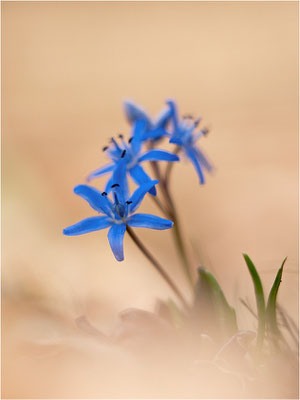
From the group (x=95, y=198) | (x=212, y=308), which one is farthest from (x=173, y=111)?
(x=212, y=308)

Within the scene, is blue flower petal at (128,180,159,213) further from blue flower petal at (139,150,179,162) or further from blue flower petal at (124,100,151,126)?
blue flower petal at (124,100,151,126)

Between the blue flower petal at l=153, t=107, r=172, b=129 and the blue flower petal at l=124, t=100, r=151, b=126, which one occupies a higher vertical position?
the blue flower petal at l=124, t=100, r=151, b=126

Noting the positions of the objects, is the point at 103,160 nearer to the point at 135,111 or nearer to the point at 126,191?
the point at 135,111

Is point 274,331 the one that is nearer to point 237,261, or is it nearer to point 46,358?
point 46,358

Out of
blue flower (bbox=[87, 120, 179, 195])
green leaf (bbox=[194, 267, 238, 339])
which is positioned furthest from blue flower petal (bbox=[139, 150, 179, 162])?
green leaf (bbox=[194, 267, 238, 339])

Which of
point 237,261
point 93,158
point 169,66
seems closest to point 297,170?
point 237,261
